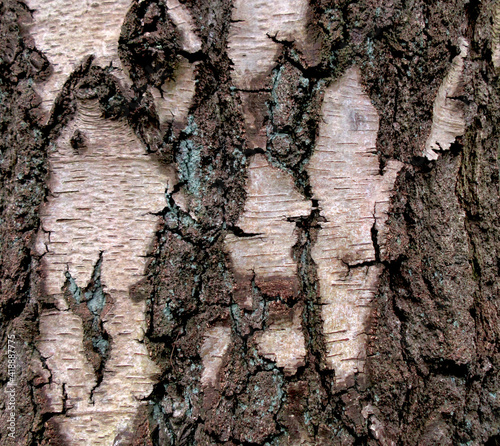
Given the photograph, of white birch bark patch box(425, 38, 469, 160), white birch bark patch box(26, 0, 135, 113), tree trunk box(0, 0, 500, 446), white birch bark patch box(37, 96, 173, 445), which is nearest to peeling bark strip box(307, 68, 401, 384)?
tree trunk box(0, 0, 500, 446)

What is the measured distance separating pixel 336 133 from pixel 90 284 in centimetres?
68

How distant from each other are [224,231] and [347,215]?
0.30 meters

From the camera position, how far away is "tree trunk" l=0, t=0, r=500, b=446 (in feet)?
3.00

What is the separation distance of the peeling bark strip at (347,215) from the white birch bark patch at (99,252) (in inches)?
15.3

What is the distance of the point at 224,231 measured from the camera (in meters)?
0.96

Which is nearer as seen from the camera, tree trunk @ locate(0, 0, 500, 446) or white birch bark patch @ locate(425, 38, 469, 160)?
tree trunk @ locate(0, 0, 500, 446)

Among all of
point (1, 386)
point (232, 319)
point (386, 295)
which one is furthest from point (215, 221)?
point (1, 386)

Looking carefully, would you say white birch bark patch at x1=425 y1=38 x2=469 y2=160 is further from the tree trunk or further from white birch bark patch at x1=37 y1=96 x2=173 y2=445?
white birch bark patch at x1=37 y1=96 x2=173 y2=445

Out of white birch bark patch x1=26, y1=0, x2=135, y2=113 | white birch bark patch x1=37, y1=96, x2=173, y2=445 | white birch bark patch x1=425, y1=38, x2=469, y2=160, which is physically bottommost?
white birch bark patch x1=37, y1=96, x2=173, y2=445

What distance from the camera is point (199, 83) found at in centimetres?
93

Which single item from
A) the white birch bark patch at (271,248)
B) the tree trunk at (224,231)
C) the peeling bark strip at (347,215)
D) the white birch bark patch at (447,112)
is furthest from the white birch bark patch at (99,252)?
the white birch bark patch at (447,112)

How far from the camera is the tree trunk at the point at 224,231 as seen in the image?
91 cm

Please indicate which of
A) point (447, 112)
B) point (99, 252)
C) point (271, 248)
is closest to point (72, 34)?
point (99, 252)

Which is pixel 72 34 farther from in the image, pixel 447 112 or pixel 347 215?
pixel 447 112
